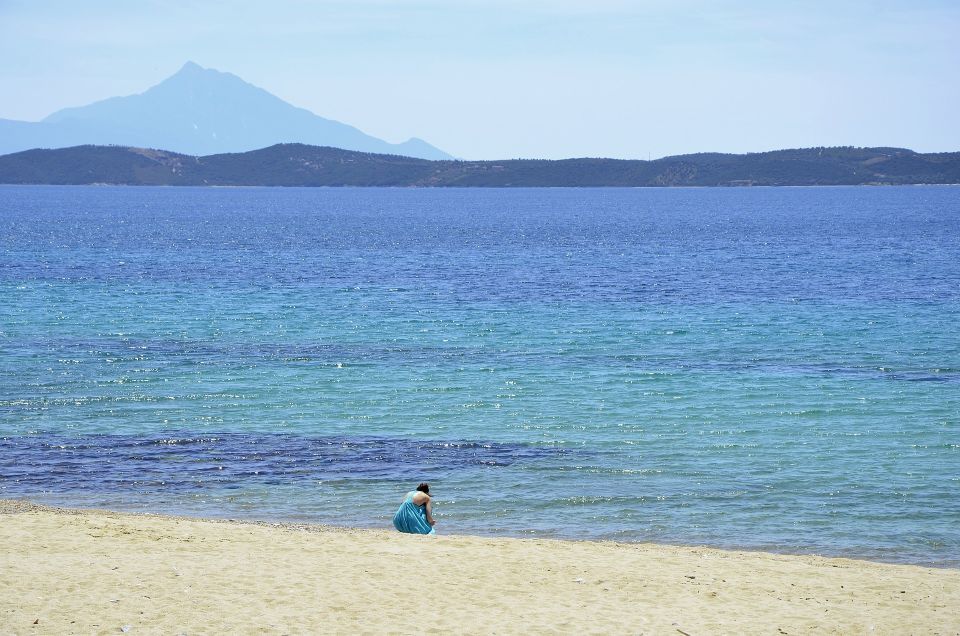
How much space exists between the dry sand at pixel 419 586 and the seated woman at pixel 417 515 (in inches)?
27.4

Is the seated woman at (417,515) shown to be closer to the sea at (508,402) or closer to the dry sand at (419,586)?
the dry sand at (419,586)

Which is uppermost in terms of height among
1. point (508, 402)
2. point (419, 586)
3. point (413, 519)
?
point (419, 586)

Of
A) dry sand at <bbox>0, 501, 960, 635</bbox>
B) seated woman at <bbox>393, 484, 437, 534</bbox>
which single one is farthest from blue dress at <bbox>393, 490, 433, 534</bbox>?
dry sand at <bbox>0, 501, 960, 635</bbox>

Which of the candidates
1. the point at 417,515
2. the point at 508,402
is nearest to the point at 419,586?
the point at 417,515

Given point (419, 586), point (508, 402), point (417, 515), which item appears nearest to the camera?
point (419, 586)

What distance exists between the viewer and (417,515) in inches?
706

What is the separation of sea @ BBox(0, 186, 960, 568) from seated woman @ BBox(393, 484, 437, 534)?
5.39 feet

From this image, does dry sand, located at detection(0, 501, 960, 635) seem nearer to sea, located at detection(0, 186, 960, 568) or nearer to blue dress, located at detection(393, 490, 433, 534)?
blue dress, located at detection(393, 490, 433, 534)

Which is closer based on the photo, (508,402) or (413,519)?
(413,519)

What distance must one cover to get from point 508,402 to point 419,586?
1614cm

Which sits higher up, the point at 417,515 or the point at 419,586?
the point at 419,586

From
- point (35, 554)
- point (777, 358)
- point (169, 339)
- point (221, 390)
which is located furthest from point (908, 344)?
point (35, 554)

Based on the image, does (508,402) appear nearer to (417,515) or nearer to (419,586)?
(417,515)

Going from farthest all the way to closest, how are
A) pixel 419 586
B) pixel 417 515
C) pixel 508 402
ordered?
1. pixel 508 402
2. pixel 417 515
3. pixel 419 586
